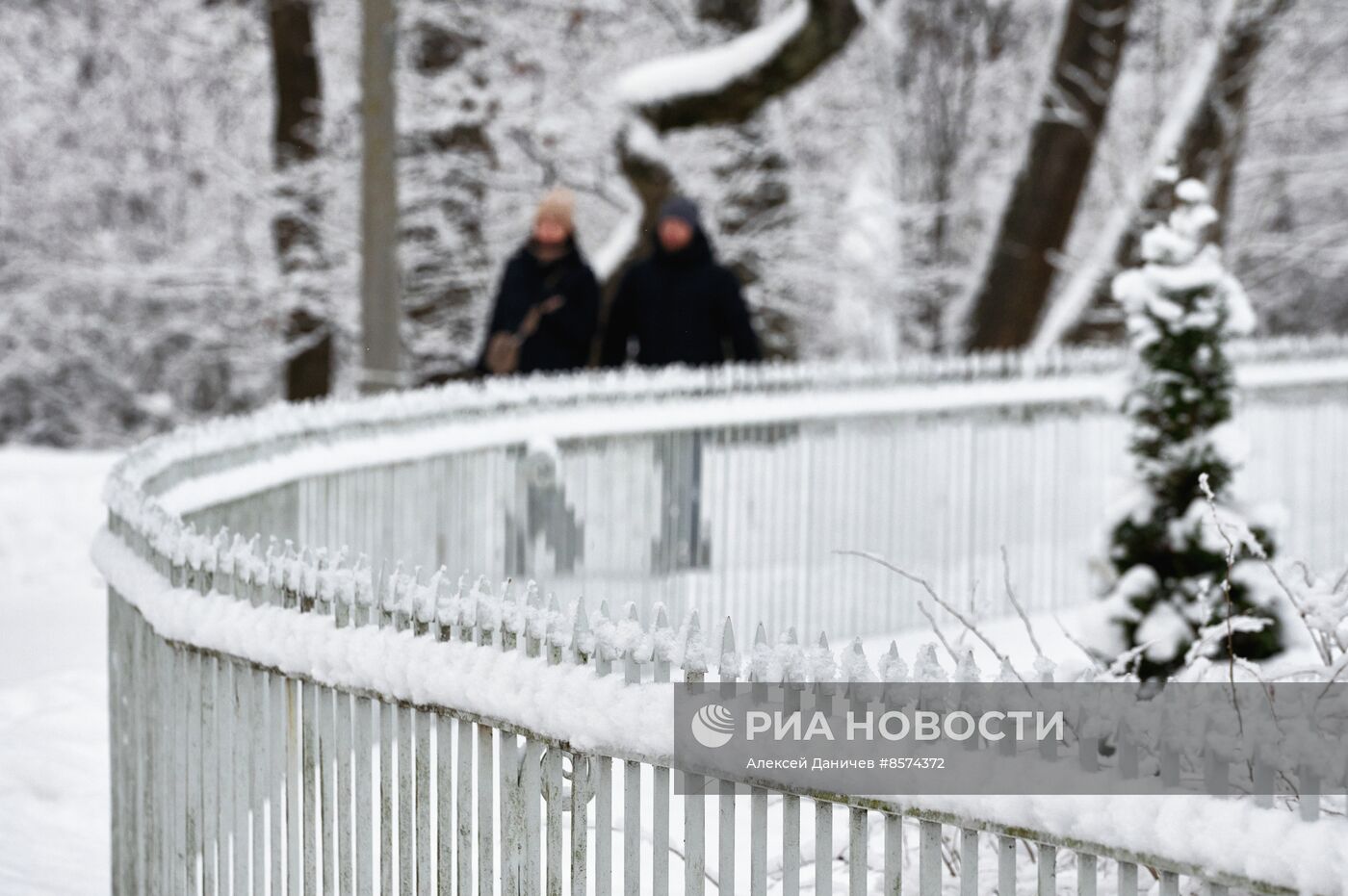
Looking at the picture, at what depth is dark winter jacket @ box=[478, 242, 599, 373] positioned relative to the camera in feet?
33.2

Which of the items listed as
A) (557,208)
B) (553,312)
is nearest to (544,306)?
(553,312)

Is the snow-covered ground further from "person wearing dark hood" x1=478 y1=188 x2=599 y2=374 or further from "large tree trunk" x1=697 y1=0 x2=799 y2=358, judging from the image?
"large tree trunk" x1=697 y1=0 x2=799 y2=358

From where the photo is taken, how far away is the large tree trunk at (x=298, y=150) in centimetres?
1812

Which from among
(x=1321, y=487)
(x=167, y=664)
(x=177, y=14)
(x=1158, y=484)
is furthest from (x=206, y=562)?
(x=177, y=14)

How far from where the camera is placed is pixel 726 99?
13641 mm

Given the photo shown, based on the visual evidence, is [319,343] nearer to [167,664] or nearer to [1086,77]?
[1086,77]

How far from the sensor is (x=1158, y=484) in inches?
290

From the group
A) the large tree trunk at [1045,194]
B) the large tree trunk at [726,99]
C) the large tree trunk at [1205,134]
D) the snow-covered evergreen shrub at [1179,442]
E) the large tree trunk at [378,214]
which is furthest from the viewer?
the large tree trunk at [1205,134]

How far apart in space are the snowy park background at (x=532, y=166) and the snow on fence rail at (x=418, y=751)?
7.50 meters

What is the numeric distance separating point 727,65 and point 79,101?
9.43m

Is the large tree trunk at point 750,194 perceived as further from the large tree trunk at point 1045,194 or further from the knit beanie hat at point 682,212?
the knit beanie hat at point 682,212

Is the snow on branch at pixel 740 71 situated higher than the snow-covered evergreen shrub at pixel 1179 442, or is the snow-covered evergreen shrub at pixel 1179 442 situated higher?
the snow on branch at pixel 740 71

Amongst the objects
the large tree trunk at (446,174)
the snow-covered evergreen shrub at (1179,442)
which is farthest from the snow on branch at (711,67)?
the snow-covered evergreen shrub at (1179,442)

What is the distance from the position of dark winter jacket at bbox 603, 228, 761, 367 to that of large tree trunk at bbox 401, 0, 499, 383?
710 centimetres
